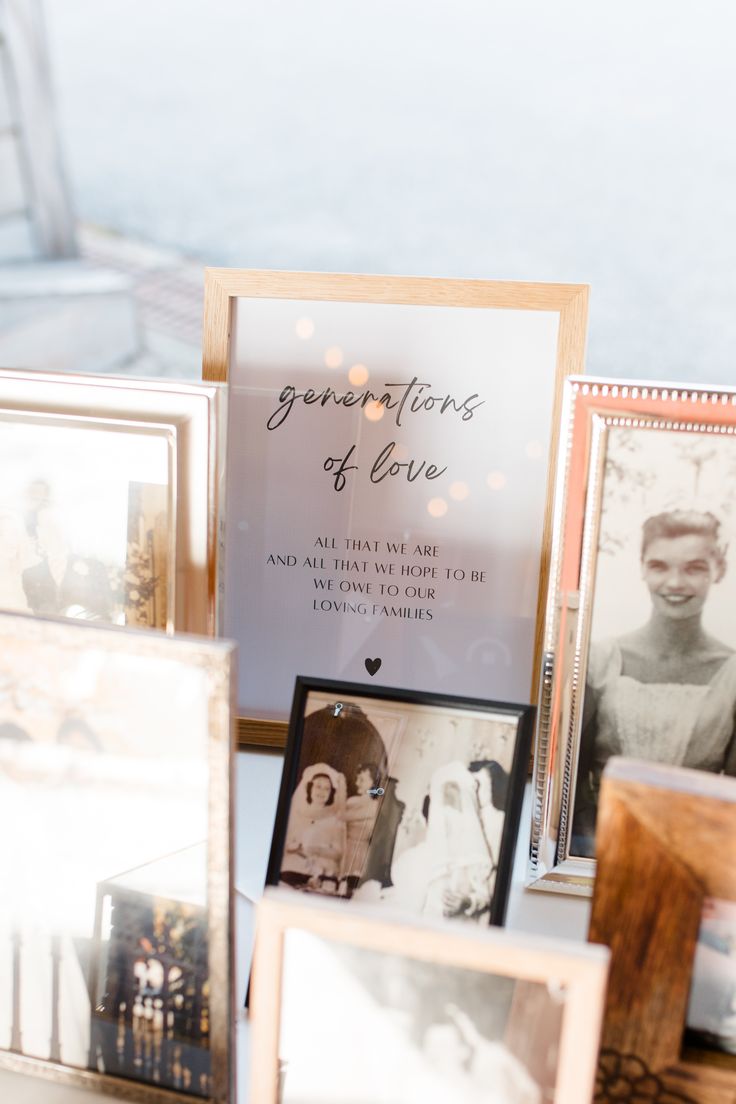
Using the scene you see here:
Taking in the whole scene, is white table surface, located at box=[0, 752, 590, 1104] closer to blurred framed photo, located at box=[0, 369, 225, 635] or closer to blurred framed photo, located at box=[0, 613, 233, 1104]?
blurred framed photo, located at box=[0, 613, 233, 1104]

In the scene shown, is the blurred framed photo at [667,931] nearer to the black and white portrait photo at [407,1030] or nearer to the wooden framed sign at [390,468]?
the black and white portrait photo at [407,1030]

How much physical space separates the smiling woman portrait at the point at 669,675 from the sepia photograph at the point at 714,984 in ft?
0.75

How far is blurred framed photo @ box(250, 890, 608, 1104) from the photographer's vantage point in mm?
381

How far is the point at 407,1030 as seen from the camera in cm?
41

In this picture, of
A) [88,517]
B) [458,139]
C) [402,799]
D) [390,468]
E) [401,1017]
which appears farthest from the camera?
[458,139]

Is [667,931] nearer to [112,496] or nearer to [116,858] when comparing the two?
[116,858]

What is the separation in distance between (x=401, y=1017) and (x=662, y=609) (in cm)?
33

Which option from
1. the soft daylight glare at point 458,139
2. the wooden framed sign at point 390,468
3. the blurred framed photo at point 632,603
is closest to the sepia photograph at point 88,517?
the wooden framed sign at point 390,468

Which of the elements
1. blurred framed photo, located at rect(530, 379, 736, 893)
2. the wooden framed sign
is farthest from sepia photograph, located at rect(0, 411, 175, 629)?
blurred framed photo, located at rect(530, 379, 736, 893)

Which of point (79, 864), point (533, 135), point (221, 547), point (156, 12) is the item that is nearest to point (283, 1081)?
point (79, 864)

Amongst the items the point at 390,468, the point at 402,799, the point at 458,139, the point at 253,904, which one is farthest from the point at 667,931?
the point at 458,139

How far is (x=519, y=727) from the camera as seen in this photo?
561mm

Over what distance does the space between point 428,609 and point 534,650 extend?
0.09 m

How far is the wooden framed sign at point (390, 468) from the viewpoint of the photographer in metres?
0.74
